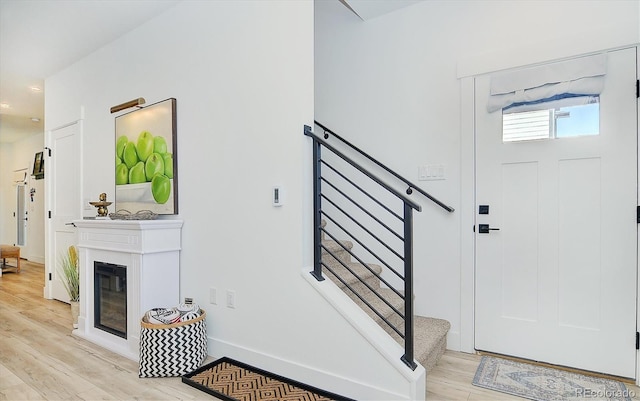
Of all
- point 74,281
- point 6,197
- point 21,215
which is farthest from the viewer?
point 6,197

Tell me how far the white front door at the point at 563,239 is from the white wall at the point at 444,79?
0.12m

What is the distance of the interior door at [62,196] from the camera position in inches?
161

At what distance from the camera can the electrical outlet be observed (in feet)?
8.34

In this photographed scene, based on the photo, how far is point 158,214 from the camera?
9.91 ft

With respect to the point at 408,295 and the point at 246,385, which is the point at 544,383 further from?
the point at 246,385

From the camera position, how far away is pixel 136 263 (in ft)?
8.63

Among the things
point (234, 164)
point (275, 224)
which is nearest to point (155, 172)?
point (234, 164)

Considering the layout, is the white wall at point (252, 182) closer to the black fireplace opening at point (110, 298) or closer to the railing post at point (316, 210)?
the railing post at point (316, 210)

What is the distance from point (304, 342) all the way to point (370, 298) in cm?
66

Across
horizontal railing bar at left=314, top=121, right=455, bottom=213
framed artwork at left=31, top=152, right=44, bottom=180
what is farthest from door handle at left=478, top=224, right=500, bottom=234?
framed artwork at left=31, top=152, right=44, bottom=180

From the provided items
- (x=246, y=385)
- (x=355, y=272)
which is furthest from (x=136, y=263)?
(x=355, y=272)

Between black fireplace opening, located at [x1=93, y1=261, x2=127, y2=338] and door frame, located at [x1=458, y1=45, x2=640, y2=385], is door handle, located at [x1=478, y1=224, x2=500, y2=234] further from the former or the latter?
black fireplace opening, located at [x1=93, y1=261, x2=127, y2=338]

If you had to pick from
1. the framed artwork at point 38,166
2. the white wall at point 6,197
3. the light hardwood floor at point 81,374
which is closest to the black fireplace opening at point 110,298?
the light hardwood floor at point 81,374

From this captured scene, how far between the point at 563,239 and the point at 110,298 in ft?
11.2
